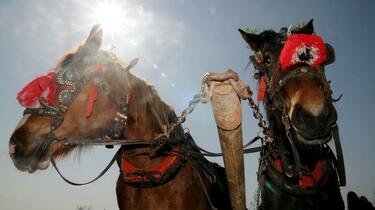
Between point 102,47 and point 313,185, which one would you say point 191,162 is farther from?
point 102,47

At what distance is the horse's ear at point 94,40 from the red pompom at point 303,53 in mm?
2350

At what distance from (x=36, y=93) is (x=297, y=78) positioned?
9.47 feet

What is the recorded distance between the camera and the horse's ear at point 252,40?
402cm

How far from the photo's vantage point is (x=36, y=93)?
149 inches

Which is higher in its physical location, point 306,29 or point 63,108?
point 306,29

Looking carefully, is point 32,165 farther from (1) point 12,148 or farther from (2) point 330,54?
(2) point 330,54

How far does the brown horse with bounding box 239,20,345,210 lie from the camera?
289 cm

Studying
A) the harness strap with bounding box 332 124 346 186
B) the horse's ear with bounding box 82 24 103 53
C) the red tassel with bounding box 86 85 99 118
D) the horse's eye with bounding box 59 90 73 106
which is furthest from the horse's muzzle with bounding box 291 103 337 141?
the horse's ear with bounding box 82 24 103 53

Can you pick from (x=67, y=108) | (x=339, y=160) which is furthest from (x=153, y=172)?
(x=339, y=160)

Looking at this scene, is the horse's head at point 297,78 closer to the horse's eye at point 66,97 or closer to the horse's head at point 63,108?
the horse's head at point 63,108

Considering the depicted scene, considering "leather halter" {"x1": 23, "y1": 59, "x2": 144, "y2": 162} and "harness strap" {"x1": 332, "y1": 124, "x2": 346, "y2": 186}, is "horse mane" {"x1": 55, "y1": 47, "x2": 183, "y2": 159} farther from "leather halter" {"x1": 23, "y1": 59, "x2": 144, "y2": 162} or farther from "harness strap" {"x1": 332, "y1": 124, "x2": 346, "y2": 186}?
"harness strap" {"x1": 332, "y1": 124, "x2": 346, "y2": 186}

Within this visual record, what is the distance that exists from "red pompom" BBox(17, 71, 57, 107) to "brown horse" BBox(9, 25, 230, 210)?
0.02m

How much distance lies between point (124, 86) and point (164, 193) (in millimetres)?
1412

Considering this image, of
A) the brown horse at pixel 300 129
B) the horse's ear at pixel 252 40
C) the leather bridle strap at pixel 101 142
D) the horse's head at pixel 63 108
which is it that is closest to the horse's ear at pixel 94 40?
the horse's head at pixel 63 108
